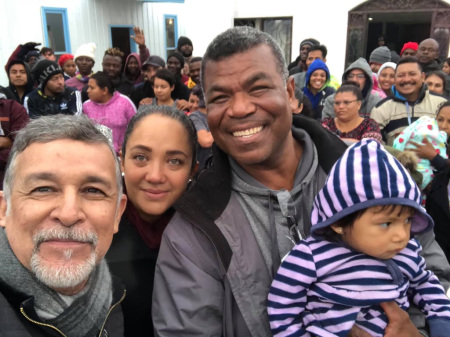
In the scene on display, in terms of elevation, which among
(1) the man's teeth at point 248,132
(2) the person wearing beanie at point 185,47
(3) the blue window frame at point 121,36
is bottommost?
(1) the man's teeth at point 248,132

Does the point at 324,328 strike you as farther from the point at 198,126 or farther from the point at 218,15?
the point at 218,15

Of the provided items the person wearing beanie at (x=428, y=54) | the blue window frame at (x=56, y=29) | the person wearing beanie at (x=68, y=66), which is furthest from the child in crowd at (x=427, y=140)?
the blue window frame at (x=56, y=29)

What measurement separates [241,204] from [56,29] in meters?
10.9

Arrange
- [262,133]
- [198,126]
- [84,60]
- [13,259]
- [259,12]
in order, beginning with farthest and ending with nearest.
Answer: [259,12], [84,60], [198,126], [262,133], [13,259]

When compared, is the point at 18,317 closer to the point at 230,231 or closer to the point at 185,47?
the point at 230,231

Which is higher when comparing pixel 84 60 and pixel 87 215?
pixel 84 60

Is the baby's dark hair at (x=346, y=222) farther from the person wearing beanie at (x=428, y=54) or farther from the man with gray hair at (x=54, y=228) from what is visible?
the person wearing beanie at (x=428, y=54)

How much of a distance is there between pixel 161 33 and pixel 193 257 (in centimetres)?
1212

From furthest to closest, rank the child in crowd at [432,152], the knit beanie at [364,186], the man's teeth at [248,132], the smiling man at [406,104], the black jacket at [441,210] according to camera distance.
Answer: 1. the smiling man at [406,104]
2. the child in crowd at [432,152]
3. the black jacket at [441,210]
4. the man's teeth at [248,132]
5. the knit beanie at [364,186]

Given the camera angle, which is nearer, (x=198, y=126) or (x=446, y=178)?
(x=446, y=178)

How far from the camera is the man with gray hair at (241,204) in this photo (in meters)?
1.42

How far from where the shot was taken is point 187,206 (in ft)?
4.85

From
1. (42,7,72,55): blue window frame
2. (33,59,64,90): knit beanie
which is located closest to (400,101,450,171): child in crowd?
(33,59,64,90): knit beanie

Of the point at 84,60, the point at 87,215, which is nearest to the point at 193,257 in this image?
the point at 87,215
